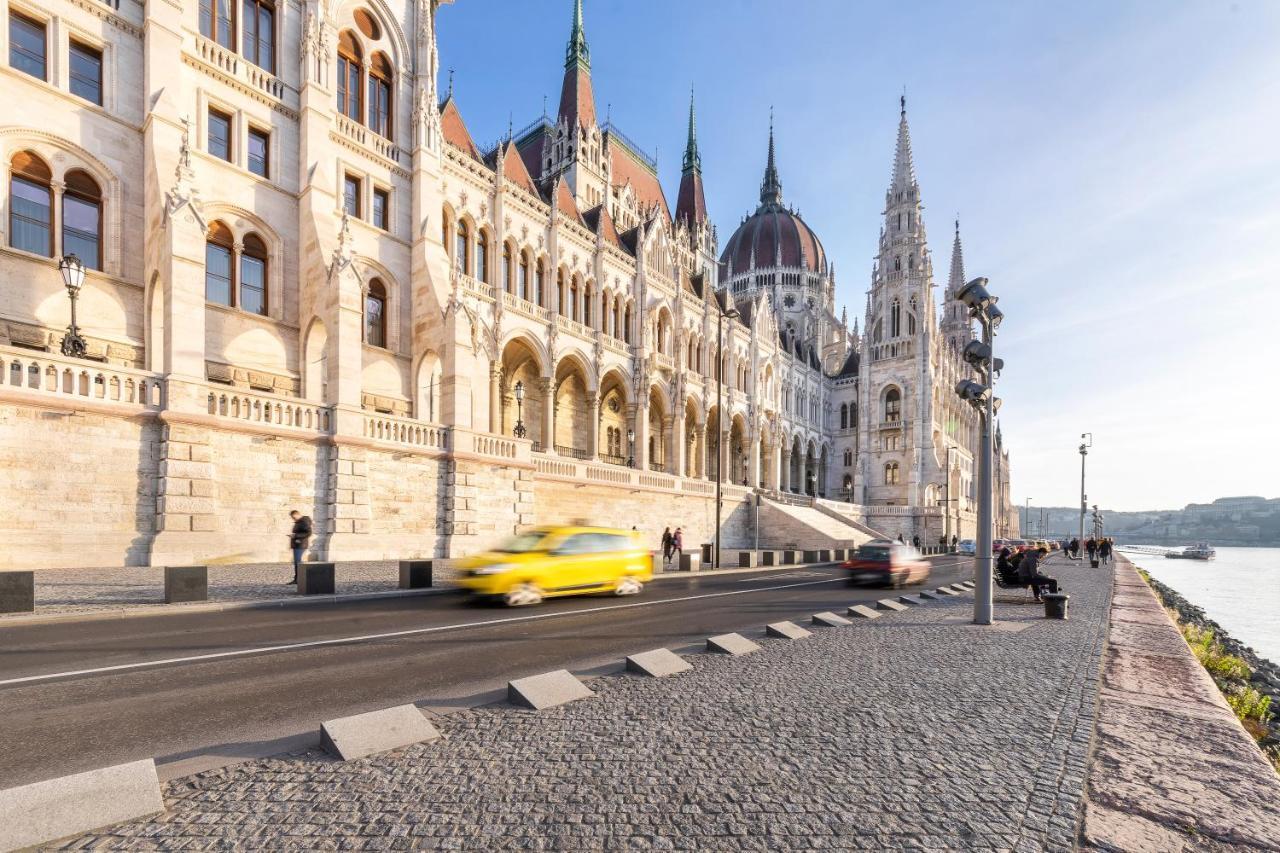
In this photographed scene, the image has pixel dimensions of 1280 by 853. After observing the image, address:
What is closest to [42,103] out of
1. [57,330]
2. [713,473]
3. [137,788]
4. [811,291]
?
[57,330]

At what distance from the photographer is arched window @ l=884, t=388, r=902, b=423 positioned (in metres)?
60.7

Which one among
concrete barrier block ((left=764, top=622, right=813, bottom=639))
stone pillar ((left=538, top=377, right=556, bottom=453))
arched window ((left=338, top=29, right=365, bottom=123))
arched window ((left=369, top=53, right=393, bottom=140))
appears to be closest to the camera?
concrete barrier block ((left=764, top=622, right=813, bottom=639))

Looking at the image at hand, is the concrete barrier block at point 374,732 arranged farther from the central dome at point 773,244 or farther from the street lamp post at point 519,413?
the central dome at point 773,244

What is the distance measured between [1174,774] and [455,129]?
34.2 m

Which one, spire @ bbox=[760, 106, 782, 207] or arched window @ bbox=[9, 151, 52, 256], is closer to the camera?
arched window @ bbox=[9, 151, 52, 256]

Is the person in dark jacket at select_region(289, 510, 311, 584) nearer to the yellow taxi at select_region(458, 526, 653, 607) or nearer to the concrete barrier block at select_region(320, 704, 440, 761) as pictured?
the yellow taxi at select_region(458, 526, 653, 607)

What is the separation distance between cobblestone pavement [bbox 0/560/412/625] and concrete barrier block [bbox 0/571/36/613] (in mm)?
185

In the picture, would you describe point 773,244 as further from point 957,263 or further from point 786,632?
point 786,632

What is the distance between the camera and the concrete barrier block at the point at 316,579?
38.3ft

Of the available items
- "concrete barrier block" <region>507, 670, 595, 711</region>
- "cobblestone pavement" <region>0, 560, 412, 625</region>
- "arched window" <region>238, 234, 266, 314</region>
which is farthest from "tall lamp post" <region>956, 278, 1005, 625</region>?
"arched window" <region>238, 234, 266, 314</region>

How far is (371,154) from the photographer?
69.6ft

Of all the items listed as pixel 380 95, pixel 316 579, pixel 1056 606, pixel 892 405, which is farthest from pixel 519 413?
pixel 892 405

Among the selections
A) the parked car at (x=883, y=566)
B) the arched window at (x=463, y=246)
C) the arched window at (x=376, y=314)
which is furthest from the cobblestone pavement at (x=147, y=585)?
the arched window at (x=463, y=246)

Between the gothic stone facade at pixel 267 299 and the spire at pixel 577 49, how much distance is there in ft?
79.8
